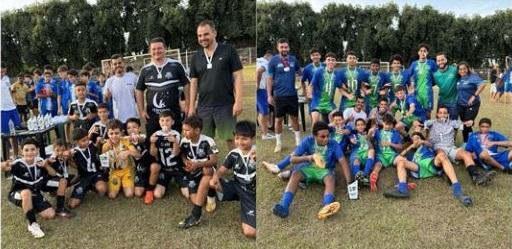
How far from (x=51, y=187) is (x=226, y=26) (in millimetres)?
1778

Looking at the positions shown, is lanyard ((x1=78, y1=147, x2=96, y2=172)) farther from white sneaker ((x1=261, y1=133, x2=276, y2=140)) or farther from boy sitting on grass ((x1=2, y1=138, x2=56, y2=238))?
white sneaker ((x1=261, y1=133, x2=276, y2=140))

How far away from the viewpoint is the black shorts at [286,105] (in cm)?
404

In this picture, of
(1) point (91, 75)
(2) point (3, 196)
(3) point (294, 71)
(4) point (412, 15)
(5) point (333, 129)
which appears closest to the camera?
(2) point (3, 196)

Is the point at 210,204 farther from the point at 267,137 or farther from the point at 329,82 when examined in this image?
the point at 329,82

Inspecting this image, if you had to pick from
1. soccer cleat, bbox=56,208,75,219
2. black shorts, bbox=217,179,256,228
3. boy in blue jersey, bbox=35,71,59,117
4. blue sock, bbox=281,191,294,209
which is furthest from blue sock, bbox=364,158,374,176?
boy in blue jersey, bbox=35,71,59,117

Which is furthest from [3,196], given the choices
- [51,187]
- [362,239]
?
[362,239]

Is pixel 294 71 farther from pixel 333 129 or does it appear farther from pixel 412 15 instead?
pixel 412 15

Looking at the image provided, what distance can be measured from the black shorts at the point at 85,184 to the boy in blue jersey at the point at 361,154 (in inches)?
77.0

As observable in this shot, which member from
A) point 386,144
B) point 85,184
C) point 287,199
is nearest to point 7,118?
point 85,184

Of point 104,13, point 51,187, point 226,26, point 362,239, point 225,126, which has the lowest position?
point 362,239

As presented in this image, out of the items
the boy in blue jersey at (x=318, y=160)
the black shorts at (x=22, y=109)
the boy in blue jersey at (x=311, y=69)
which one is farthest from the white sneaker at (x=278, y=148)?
the black shorts at (x=22, y=109)

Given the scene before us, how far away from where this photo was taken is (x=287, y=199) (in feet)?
9.07

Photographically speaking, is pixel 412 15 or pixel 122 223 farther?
pixel 412 15

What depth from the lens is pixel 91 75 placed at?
17.0 ft
